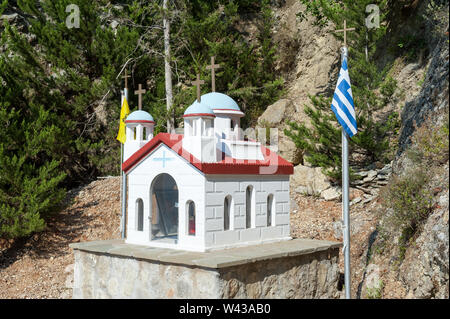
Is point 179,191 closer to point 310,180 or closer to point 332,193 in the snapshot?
point 332,193

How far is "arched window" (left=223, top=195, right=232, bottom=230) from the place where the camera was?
852 centimetres

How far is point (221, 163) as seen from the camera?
8258 mm

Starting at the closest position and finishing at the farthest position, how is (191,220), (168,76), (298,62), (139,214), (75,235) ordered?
(191,220), (139,214), (75,235), (168,76), (298,62)

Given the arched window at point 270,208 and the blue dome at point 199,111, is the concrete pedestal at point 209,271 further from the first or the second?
the blue dome at point 199,111

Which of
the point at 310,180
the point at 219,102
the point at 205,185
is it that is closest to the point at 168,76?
the point at 310,180

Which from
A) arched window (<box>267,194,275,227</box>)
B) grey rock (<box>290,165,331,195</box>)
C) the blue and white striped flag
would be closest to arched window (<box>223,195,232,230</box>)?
arched window (<box>267,194,275,227</box>)

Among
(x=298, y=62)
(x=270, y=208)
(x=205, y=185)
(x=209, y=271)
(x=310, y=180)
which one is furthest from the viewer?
(x=298, y=62)

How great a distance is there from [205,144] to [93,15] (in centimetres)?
1188

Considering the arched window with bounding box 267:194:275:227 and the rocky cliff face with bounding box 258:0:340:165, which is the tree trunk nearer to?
the rocky cliff face with bounding box 258:0:340:165

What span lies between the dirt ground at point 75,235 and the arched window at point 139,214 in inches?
153

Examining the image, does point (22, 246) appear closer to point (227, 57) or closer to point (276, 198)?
point (276, 198)

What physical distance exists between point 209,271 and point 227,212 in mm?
1718

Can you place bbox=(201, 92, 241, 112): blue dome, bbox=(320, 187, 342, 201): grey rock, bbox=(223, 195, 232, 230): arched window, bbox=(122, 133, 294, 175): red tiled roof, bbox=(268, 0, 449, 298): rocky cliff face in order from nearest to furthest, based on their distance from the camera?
1. bbox=(268, 0, 449, 298): rocky cliff face
2. bbox=(122, 133, 294, 175): red tiled roof
3. bbox=(223, 195, 232, 230): arched window
4. bbox=(201, 92, 241, 112): blue dome
5. bbox=(320, 187, 342, 201): grey rock

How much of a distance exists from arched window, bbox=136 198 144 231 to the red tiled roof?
0.74 meters
